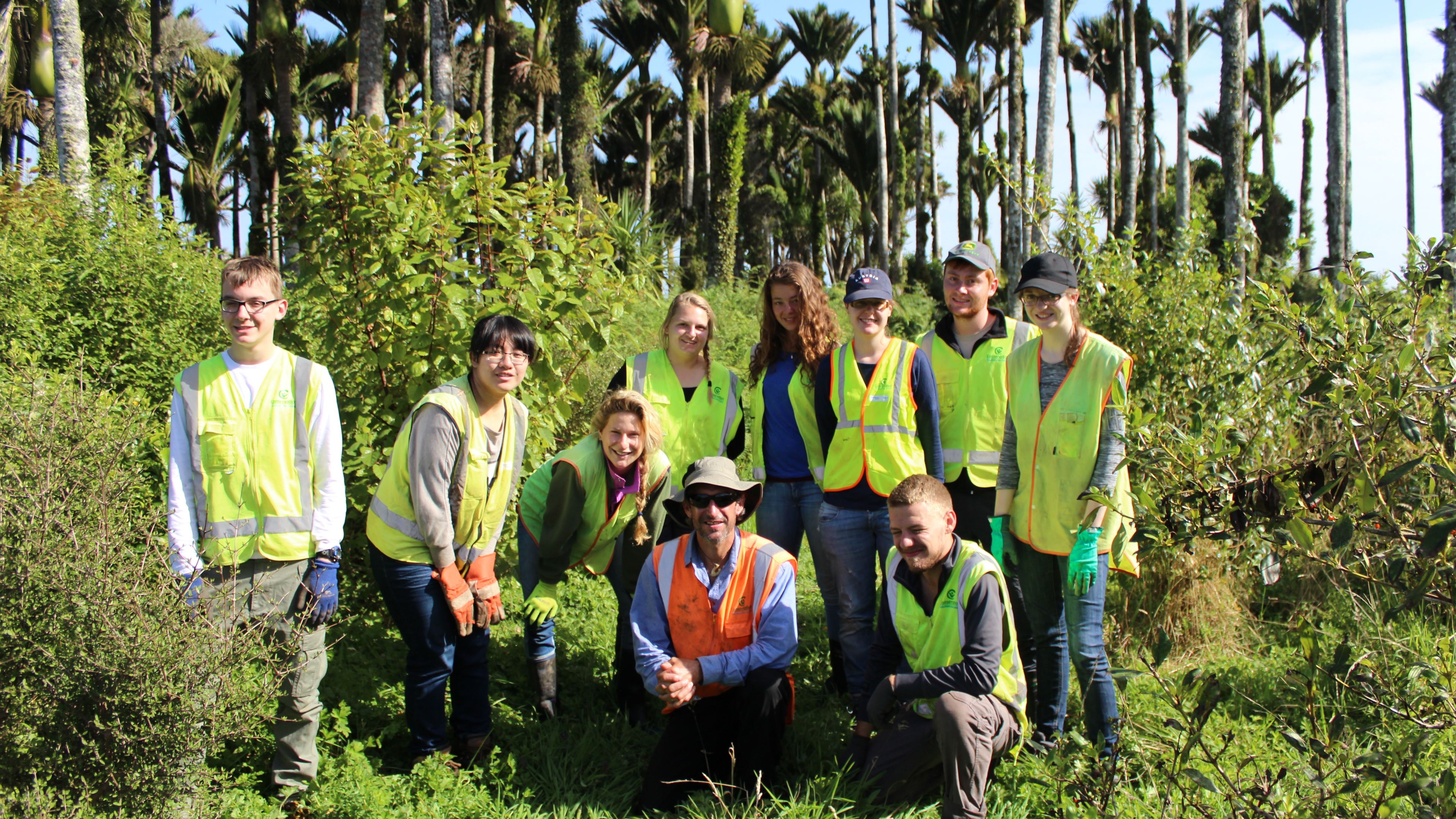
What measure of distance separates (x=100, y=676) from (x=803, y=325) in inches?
107

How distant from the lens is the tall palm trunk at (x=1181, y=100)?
17719 mm

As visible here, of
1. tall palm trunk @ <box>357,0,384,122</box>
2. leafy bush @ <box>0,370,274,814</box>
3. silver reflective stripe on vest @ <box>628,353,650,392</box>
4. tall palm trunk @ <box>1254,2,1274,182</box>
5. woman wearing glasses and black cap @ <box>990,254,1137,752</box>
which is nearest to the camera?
leafy bush @ <box>0,370,274,814</box>

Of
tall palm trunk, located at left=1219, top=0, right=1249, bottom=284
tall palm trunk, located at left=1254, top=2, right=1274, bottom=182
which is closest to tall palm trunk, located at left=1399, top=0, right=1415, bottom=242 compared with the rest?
tall palm trunk, located at left=1254, top=2, right=1274, bottom=182

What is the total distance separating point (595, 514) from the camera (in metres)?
3.71

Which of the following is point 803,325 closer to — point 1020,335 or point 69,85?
point 1020,335

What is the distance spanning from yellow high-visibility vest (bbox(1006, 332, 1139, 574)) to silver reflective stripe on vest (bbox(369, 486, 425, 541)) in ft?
7.32

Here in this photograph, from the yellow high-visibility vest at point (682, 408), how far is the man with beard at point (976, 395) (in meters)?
0.94

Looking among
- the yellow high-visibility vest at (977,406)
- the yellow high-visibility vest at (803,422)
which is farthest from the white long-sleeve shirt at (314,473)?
the yellow high-visibility vest at (977,406)

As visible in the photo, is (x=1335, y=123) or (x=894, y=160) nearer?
(x=1335, y=123)

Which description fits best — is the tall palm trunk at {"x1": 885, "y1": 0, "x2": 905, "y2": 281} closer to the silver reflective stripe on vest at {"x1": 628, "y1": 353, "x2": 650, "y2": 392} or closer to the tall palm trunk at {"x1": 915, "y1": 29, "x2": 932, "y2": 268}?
the tall palm trunk at {"x1": 915, "y1": 29, "x2": 932, "y2": 268}

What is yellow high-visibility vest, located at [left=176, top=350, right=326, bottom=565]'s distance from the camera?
2.99 meters

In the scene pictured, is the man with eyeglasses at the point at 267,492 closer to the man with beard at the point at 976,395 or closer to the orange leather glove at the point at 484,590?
the orange leather glove at the point at 484,590

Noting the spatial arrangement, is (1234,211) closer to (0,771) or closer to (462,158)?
(462,158)

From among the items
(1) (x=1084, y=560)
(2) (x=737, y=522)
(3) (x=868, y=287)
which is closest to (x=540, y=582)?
(2) (x=737, y=522)
